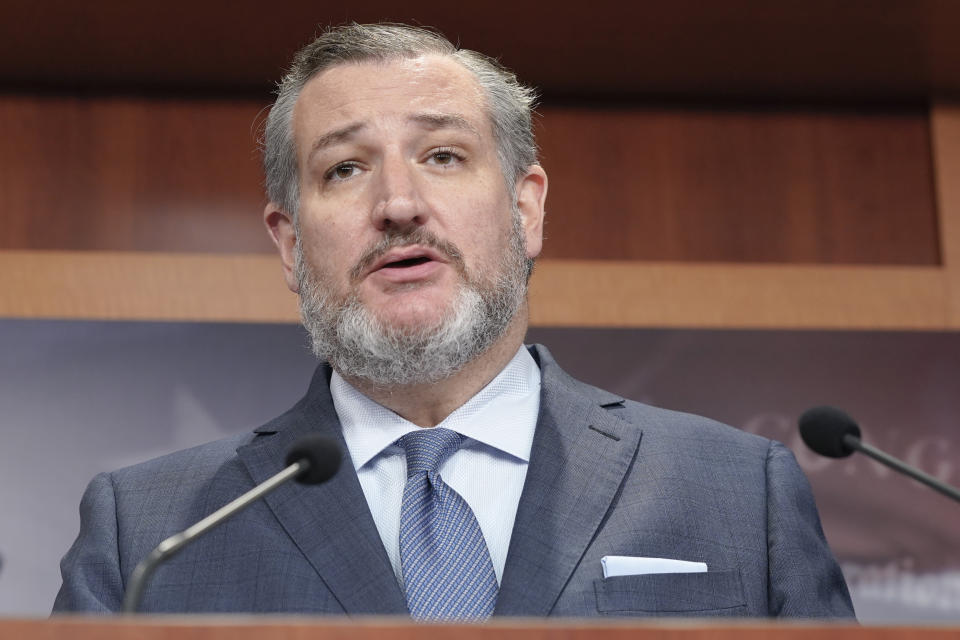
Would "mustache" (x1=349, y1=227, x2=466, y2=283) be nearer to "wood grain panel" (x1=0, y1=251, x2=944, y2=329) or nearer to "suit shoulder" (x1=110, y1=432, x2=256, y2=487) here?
"suit shoulder" (x1=110, y1=432, x2=256, y2=487)

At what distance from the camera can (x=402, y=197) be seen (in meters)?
1.53

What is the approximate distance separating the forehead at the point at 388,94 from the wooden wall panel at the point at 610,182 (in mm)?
994

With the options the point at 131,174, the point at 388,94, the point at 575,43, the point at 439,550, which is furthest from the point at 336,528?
the point at 131,174

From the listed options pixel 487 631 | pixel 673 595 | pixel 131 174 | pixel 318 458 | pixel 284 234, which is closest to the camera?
pixel 487 631

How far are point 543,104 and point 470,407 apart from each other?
1296 millimetres

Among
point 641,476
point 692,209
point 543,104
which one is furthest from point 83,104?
point 641,476

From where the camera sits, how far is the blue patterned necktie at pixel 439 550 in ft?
4.46

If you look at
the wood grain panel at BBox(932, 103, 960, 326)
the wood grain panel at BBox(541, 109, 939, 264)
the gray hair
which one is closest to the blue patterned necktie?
the gray hair

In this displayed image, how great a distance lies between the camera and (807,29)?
7.88ft

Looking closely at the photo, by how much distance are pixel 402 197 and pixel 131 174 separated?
132 cm

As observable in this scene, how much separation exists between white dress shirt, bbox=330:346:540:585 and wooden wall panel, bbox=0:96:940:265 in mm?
1124

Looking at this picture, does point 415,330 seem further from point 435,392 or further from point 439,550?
point 439,550

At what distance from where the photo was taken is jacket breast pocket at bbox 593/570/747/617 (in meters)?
1.36

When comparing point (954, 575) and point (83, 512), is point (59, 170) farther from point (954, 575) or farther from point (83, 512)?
point (954, 575)
